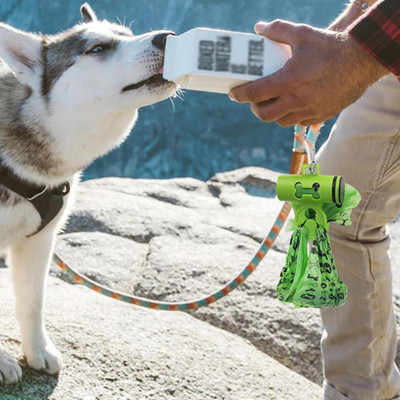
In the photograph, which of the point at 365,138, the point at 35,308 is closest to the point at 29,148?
the point at 35,308

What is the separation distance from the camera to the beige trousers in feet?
6.68

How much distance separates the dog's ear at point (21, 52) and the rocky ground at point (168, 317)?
1.02m

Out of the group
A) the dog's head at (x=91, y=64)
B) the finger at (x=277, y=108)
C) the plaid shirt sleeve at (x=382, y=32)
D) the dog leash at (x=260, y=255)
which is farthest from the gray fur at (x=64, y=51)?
the plaid shirt sleeve at (x=382, y=32)

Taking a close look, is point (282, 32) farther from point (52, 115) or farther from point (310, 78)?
A: point (52, 115)

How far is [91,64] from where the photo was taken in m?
2.14

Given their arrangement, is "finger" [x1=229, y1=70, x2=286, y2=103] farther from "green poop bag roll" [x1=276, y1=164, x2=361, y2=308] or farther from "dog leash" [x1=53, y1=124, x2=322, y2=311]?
"dog leash" [x1=53, y1=124, x2=322, y2=311]

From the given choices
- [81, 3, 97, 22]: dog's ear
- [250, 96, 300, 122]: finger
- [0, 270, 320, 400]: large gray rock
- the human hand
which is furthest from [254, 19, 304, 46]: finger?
[0, 270, 320, 400]: large gray rock

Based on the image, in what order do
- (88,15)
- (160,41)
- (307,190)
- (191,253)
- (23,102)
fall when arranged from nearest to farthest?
(307,190), (160,41), (23,102), (88,15), (191,253)

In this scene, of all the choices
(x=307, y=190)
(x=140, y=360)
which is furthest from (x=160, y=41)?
(x=140, y=360)

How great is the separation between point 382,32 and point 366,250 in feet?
2.90

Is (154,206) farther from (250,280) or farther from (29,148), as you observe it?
(29,148)

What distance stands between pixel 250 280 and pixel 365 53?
7.27ft

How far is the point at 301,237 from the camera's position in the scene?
1369 millimetres

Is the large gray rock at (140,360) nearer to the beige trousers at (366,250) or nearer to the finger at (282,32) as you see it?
the beige trousers at (366,250)
